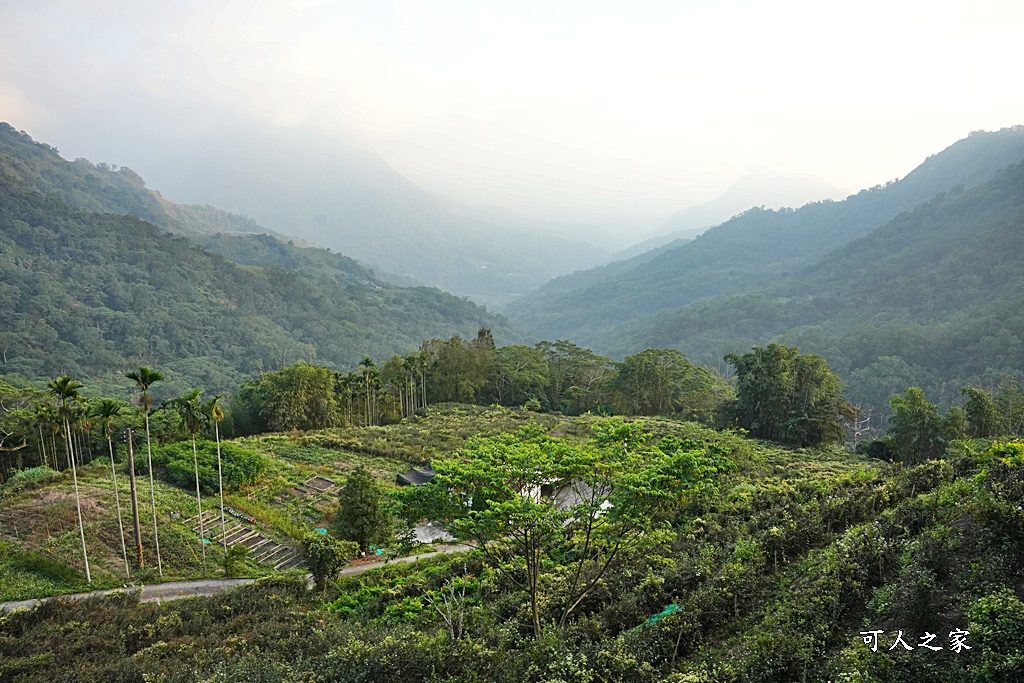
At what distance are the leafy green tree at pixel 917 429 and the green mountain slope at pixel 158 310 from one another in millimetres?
93646

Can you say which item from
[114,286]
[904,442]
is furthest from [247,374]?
[904,442]

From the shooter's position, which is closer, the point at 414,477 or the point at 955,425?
the point at 955,425

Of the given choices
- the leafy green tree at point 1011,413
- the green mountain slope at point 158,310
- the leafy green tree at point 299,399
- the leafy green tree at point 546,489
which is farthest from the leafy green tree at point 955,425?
the green mountain slope at point 158,310

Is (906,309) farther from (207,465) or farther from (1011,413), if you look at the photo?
(207,465)

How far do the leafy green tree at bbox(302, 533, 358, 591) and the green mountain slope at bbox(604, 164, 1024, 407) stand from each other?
7526 centimetres

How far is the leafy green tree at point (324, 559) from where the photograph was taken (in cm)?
1736

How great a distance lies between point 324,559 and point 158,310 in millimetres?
117138

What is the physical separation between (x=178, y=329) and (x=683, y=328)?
113 metres

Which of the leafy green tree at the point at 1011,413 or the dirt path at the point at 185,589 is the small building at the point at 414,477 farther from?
the leafy green tree at the point at 1011,413

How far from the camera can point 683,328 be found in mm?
129875

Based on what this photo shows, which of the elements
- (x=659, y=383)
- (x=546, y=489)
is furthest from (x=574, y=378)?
(x=546, y=489)

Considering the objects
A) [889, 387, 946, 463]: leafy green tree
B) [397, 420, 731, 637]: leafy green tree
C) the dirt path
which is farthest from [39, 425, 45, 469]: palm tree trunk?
[889, 387, 946, 463]: leafy green tree

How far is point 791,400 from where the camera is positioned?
34656 mm

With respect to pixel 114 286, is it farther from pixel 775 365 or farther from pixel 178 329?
pixel 775 365
